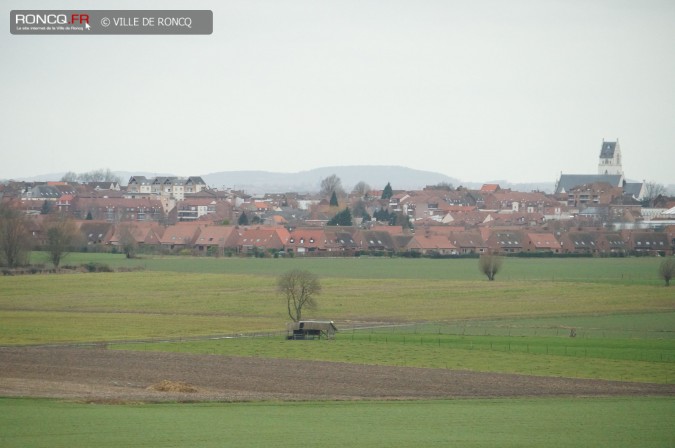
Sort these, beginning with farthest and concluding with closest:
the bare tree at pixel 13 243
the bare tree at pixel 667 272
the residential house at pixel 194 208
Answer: the residential house at pixel 194 208 → the bare tree at pixel 13 243 → the bare tree at pixel 667 272

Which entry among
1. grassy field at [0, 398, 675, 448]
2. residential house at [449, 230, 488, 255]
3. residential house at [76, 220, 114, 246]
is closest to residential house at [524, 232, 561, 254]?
residential house at [449, 230, 488, 255]

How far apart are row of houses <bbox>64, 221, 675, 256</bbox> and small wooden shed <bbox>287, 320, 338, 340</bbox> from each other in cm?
6378

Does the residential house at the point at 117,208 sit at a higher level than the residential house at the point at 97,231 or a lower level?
higher

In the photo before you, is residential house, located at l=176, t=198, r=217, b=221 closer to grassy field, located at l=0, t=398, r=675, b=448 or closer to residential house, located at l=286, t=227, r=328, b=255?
residential house, located at l=286, t=227, r=328, b=255

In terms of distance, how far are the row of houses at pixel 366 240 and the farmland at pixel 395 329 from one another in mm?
23822

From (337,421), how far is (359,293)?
141 ft

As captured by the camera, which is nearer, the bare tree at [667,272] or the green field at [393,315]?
the green field at [393,315]

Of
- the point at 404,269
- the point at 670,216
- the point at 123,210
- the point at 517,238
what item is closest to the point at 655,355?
the point at 404,269

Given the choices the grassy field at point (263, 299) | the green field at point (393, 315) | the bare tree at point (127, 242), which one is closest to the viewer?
the green field at point (393, 315)

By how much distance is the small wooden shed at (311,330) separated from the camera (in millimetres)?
52719

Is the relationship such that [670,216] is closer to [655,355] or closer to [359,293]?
[359,293]

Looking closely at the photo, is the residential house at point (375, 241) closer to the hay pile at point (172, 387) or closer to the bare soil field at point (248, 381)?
the bare soil field at point (248, 381)

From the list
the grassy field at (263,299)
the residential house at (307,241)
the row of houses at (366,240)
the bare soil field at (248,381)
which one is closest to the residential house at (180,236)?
the row of houses at (366,240)

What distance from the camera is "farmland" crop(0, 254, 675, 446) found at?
33.5 metres
